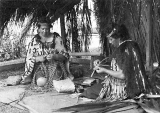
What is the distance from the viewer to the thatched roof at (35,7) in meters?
4.27

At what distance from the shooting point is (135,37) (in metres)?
3.50

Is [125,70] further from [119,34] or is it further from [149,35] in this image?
[149,35]

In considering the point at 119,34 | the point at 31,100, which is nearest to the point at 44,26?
the point at 31,100

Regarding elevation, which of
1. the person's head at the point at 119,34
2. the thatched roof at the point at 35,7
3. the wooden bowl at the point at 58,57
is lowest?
the wooden bowl at the point at 58,57

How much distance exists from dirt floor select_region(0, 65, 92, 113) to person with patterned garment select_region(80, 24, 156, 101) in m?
0.57

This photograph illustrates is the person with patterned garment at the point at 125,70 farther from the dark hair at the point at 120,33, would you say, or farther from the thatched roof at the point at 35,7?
the thatched roof at the point at 35,7

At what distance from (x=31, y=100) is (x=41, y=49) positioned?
971 mm

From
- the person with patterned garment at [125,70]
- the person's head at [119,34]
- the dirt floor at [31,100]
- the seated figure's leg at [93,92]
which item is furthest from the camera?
the seated figure's leg at [93,92]

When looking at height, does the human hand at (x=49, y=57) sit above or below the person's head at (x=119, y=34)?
below

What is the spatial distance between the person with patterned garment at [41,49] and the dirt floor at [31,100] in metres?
0.29

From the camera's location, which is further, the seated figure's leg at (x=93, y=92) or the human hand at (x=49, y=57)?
the human hand at (x=49, y=57)

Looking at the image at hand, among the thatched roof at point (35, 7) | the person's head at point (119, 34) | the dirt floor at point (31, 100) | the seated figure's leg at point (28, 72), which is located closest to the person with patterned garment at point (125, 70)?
the person's head at point (119, 34)

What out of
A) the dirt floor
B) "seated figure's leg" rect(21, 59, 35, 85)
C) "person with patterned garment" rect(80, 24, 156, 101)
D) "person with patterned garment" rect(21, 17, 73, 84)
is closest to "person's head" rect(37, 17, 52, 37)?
"person with patterned garment" rect(21, 17, 73, 84)

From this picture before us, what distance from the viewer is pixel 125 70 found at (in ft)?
9.50
